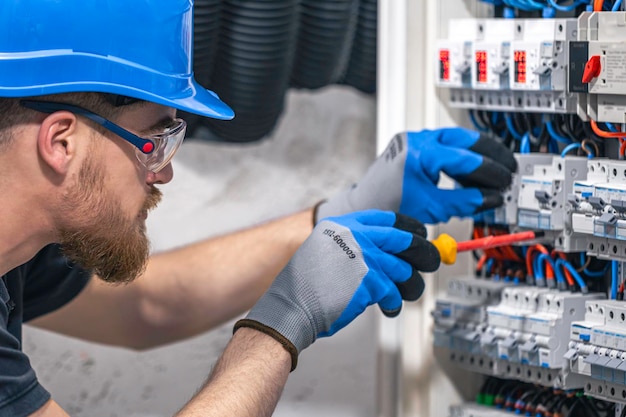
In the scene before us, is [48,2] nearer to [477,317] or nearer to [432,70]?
[432,70]

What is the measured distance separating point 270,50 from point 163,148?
0.69 meters

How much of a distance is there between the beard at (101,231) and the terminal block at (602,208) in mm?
613

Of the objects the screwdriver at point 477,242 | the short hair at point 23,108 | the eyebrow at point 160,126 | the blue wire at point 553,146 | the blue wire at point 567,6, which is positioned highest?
the blue wire at point 567,6

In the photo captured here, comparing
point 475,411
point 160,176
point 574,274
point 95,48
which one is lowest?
point 475,411

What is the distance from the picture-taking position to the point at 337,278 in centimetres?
132

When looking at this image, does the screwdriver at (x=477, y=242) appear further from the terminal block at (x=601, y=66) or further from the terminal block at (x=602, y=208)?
the terminal block at (x=601, y=66)

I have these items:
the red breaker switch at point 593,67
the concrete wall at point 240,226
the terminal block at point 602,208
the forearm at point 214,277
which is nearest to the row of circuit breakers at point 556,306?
the terminal block at point 602,208

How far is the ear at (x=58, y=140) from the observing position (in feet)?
3.80

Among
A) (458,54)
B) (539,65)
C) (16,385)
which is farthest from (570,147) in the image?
(16,385)

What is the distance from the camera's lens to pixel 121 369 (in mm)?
2496

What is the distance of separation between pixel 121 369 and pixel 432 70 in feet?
4.34

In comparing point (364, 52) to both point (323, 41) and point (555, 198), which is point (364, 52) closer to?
point (323, 41)

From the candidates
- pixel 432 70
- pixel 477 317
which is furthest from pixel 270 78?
pixel 477 317

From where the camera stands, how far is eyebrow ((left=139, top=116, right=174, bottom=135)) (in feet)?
4.09
